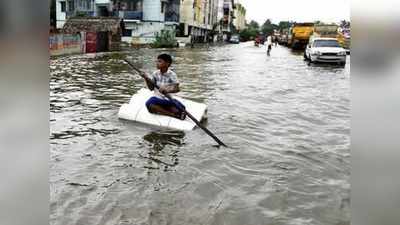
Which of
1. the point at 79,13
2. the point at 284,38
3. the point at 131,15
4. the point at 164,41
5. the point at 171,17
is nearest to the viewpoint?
the point at 79,13

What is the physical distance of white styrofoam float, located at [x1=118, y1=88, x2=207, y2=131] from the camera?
7275 mm

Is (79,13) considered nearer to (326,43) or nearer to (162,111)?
(326,43)

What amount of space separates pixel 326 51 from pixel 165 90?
51.5ft

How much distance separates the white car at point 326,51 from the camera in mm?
20747

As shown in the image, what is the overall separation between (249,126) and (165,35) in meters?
30.9

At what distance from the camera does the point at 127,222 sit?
3697 mm

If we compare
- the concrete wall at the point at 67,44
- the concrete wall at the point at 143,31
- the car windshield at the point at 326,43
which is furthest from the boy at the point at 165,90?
the concrete wall at the point at 143,31

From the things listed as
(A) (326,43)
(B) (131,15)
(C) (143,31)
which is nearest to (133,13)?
(B) (131,15)

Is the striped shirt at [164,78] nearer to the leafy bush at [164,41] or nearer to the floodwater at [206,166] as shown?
the floodwater at [206,166]

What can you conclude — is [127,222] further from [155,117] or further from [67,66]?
[67,66]

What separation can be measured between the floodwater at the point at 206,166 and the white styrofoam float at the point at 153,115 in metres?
0.14

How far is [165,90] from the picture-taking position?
7.05 metres

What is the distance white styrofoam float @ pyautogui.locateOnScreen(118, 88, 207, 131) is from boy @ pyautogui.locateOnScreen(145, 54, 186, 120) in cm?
10

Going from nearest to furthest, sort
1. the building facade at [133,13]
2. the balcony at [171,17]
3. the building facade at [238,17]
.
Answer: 1. the building facade at [133,13]
2. the balcony at [171,17]
3. the building facade at [238,17]
